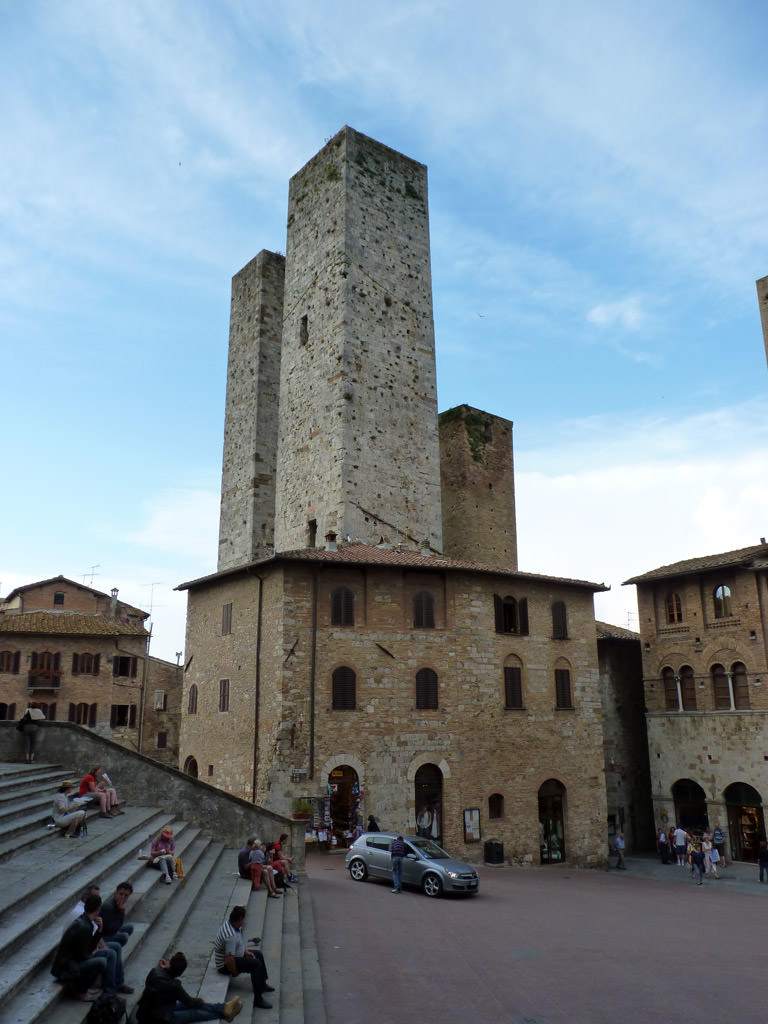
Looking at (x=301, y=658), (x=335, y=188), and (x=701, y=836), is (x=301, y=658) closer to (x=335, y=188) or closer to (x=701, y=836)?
(x=701, y=836)

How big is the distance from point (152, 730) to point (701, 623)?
30513 mm

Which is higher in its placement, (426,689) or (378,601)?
(378,601)

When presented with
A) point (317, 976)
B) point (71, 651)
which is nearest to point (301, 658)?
point (317, 976)

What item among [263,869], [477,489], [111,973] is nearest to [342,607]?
[263,869]

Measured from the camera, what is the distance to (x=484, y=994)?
10.9 meters

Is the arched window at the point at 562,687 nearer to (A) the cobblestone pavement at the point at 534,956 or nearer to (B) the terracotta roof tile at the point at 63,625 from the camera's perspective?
(A) the cobblestone pavement at the point at 534,956

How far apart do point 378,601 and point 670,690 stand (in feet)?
46.3

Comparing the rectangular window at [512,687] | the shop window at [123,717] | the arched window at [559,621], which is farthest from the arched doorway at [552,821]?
the shop window at [123,717]

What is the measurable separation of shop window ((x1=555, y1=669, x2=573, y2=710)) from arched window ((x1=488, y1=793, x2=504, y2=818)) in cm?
408

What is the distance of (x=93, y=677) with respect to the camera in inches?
1677

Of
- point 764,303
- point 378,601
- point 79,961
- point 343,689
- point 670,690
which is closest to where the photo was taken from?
point 79,961

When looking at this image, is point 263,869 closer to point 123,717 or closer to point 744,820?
point 744,820

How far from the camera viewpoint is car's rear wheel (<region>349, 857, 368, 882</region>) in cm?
1941

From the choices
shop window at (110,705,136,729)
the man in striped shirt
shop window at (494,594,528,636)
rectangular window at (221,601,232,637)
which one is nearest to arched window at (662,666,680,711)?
shop window at (494,594,528,636)
